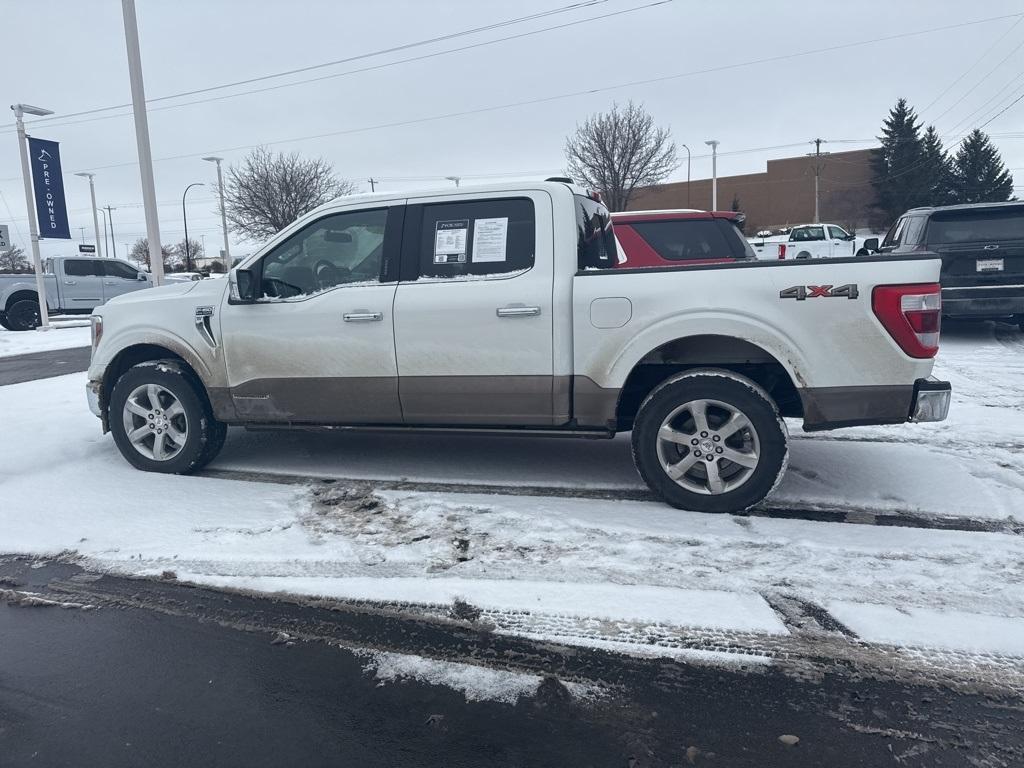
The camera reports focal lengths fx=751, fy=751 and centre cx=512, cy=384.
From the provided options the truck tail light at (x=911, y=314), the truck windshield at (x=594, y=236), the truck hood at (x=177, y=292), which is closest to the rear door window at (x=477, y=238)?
the truck windshield at (x=594, y=236)

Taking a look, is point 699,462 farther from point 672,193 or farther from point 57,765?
point 672,193

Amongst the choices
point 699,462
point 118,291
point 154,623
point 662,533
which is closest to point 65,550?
point 154,623

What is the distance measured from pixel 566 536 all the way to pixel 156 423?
3.17 metres

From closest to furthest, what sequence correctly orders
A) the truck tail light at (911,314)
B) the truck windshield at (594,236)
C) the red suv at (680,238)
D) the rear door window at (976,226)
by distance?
the truck tail light at (911,314) → the truck windshield at (594,236) → the red suv at (680,238) → the rear door window at (976,226)

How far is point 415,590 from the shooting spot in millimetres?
3480

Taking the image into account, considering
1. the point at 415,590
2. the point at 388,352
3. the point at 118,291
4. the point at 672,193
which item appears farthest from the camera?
the point at 672,193

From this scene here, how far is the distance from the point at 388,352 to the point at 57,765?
291cm

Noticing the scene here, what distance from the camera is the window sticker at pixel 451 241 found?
4.77 meters

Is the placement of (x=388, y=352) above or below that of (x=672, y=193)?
below

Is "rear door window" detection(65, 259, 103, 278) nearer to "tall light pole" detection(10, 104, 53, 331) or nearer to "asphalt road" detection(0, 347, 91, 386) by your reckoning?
"tall light pole" detection(10, 104, 53, 331)

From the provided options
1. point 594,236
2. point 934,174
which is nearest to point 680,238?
point 594,236

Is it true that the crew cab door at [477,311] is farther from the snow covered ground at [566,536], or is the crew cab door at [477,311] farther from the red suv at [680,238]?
the red suv at [680,238]

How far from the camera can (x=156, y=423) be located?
5.37 metres

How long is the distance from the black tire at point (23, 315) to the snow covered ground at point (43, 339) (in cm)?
32
